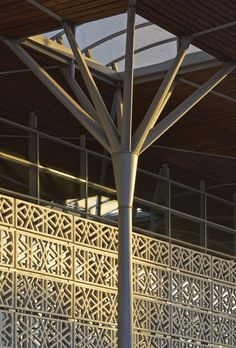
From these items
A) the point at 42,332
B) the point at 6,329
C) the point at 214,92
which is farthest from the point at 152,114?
the point at 42,332

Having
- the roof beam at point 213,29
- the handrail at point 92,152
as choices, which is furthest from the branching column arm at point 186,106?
A: the handrail at point 92,152

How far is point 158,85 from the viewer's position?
22.3 metres

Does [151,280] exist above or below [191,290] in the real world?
below

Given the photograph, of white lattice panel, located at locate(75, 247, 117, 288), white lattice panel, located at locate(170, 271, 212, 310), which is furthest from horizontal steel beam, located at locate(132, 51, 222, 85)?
white lattice panel, located at locate(170, 271, 212, 310)

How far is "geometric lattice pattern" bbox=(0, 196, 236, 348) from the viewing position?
21.3 metres

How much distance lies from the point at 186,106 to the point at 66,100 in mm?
2468

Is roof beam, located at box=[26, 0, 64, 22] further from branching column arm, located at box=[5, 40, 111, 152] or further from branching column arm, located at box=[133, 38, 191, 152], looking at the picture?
branching column arm, located at box=[133, 38, 191, 152]

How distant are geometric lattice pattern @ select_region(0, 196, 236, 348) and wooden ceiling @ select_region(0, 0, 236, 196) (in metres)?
2.70

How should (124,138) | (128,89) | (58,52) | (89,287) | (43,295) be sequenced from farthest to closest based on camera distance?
(89,287) < (43,295) < (58,52) < (124,138) < (128,89)

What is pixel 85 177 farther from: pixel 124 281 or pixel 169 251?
pixel 124 281

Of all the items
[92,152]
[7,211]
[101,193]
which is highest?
[92,152]

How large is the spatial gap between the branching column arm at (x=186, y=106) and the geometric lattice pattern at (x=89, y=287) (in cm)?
414

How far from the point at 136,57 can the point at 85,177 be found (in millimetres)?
4413

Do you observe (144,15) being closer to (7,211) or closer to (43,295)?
(7,211)
